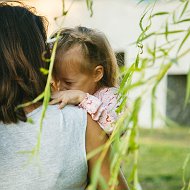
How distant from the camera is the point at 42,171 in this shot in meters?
1.77

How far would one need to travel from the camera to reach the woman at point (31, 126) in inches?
68.3

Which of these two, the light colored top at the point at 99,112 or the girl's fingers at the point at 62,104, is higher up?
the girl's fingers at the point at 62,104

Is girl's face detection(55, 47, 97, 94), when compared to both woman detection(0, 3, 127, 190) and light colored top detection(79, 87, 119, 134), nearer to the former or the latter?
light colored top detection(79, 87, 119, 134)

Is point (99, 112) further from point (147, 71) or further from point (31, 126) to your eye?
point (147, 71)

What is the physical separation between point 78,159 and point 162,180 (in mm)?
4577

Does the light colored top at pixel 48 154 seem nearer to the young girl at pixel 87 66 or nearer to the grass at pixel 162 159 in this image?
the young girl at pixel 87 66

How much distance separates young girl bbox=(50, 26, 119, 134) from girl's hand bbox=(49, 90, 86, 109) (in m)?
0.13

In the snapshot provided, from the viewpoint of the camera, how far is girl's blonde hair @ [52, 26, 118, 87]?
225 cm

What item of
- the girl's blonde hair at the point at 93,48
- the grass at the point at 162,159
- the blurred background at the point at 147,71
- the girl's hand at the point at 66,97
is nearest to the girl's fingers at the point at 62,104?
the girl's hand at the point at 66,97

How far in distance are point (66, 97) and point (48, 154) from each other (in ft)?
0.51

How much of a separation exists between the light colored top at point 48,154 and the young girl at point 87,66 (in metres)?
0.23

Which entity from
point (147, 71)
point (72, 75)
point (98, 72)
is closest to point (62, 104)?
point (72, 75)

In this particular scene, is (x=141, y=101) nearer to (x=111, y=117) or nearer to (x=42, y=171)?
(x=42, y=171)

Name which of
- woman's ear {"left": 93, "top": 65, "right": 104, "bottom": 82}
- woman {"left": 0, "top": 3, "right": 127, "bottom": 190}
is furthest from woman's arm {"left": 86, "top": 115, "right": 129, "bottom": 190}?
woman's ear {"left": 93, "top": 65, "right": 104, "bottom": 82}
